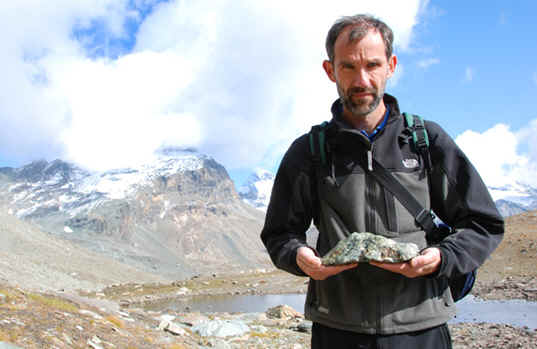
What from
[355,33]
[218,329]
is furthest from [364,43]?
[218,329]

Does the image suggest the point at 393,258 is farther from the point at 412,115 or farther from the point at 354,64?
the point at 354,64

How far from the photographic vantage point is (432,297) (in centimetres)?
280

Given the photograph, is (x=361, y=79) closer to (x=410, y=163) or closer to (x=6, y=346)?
(x=410, y=163)

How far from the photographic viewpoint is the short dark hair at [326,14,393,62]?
2930 mm

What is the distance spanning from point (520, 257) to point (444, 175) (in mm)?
44191

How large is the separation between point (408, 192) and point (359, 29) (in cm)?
119

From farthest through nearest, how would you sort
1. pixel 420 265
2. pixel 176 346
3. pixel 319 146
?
pixel 176 346
pixel 319 146
pixel 420 265

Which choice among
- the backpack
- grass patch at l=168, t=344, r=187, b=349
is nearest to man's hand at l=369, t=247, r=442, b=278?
the backpack

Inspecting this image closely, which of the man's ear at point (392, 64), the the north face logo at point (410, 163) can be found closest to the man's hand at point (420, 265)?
the the north face logo at point (410, 163)

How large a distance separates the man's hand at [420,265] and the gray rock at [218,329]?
14.3 metres

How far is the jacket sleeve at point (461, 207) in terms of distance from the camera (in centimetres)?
270

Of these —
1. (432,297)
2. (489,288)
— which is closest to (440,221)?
(432,297)

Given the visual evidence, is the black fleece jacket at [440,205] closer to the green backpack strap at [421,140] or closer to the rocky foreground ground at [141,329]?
the green backpack strap at [421,140]

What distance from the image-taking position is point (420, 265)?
Result: 8.50ft
